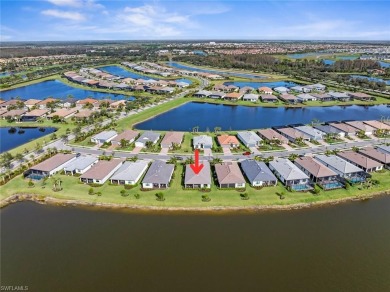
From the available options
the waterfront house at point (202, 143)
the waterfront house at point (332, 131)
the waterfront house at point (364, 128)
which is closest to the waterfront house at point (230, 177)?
the waterfront house at point (202, 143)

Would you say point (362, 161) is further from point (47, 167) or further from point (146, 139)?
point (47, 167)

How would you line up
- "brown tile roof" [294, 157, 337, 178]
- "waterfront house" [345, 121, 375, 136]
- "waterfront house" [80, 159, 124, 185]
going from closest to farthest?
"waterfront house" [80, 159, 124, 185], "brown tile roof" [294, 157, 337, 178], "waterfront house" [345, 121, 375, 136]

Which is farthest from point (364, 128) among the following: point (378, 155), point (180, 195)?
point (180, 195)

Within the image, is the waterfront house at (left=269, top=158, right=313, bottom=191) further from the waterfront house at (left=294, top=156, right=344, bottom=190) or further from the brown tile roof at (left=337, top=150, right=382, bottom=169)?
the brown tile roof at (left=337, top=150, right=382, bottom=169)

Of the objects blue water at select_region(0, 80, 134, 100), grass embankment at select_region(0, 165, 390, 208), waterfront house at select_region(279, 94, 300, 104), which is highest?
blue water at select_region(0, 80, 134, 100)

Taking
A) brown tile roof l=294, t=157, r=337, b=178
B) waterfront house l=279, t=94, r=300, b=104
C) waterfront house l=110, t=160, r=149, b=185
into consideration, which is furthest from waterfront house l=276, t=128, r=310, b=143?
waterfront house l=279, t=94, r=300, b=104

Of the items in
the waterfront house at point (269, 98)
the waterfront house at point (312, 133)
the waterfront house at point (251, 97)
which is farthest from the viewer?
the waterfront house at point (251, 97)

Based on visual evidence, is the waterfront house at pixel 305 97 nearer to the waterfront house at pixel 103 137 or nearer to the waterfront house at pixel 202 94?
the waterfront house at pixel 202 94

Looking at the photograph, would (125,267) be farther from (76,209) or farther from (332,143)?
(332,143)
